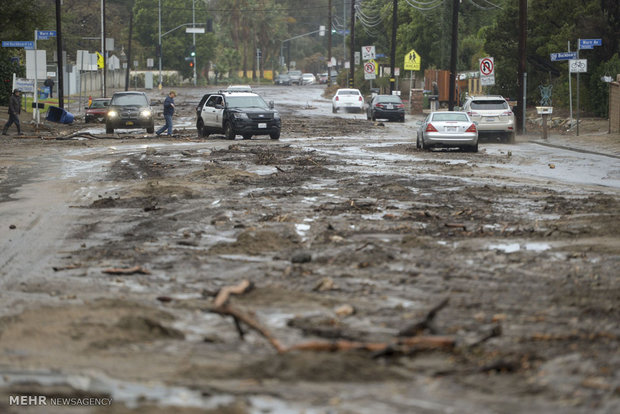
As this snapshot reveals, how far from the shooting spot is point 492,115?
35625 mm

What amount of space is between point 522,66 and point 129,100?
16.4 meters

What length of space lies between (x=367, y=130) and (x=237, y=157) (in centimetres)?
1781

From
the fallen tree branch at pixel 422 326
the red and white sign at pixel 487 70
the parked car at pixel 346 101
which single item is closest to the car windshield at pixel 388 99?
the parked car at pixel 346 101

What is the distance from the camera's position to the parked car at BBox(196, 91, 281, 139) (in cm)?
3431

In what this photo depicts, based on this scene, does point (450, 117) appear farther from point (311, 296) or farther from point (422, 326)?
point (422, 326)

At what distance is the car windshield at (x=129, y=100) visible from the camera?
131ft

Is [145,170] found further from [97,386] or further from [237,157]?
[97,386]

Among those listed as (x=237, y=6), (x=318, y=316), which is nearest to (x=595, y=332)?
(x=318, y=316)

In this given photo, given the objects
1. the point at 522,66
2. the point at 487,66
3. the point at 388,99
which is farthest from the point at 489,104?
the point at 388,99

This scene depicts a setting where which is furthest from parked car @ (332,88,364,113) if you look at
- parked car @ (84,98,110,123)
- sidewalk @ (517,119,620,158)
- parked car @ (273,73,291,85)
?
parked car @ (273,73,291,85)

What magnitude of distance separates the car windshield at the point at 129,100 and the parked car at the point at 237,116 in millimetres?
4222

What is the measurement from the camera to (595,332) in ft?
24.1

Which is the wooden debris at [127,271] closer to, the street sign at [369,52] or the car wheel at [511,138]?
the car wheel at [511,138]

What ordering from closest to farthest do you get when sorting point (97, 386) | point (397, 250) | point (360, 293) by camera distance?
point (97, 386) → point (360, 293) → point (397, 250)
